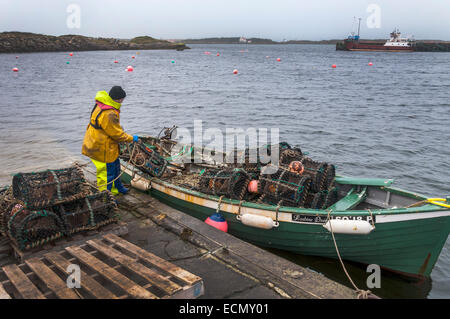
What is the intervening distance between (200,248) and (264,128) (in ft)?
49.4

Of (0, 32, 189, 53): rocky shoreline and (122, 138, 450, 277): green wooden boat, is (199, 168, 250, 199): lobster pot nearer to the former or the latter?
(122, 138, 450, 277): green wooden boat

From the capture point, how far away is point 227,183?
23.3 feet

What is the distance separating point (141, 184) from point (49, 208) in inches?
121

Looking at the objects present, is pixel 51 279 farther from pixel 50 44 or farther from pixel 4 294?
pixel 50 44

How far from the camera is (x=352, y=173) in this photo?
13016mm

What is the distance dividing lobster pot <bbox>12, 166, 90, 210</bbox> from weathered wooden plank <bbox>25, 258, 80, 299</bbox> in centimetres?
93

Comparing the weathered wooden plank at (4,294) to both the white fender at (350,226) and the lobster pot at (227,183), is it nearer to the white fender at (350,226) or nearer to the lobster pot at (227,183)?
the lobster pot at (227,183)

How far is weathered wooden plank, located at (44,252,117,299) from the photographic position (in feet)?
12.5

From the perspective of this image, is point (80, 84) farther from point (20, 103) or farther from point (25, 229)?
point (25, 229)

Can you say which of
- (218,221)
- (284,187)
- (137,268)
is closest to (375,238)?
(284,187)

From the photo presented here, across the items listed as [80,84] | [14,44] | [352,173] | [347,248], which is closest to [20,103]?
[80,84]

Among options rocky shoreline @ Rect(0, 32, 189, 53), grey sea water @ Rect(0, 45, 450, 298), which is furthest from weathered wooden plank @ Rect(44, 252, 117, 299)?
rocky shoreline @ Rect(0, 32, 189, 53)

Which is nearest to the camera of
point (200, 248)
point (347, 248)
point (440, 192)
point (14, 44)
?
point (200, 248)

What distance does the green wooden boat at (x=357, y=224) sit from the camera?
5.75 m
